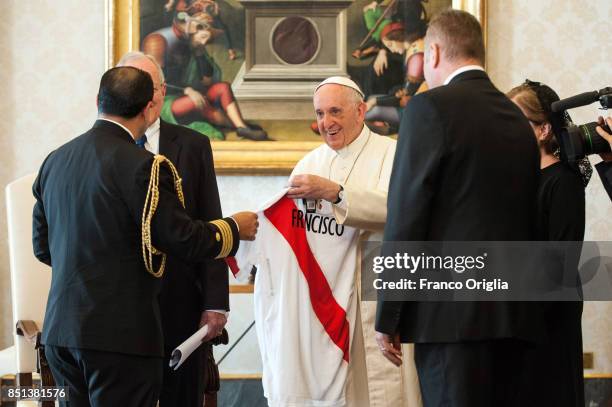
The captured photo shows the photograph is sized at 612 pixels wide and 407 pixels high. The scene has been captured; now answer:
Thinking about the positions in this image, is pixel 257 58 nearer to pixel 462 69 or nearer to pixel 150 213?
pixel 462 69

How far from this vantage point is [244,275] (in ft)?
12.0

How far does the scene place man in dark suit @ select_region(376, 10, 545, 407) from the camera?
8.11 feet

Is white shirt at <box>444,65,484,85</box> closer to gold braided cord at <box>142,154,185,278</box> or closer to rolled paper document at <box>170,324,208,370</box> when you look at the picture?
gold braided cord at <box>142,154,185,278</box>

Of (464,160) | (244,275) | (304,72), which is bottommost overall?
(244,275)

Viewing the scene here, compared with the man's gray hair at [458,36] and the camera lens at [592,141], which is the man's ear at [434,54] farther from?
the camera lens at [592,141]

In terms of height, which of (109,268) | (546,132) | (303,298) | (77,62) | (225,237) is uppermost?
(77,62)

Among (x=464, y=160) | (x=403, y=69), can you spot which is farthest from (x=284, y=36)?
(x=464, y=160)

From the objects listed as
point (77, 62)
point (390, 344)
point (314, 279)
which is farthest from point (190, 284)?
point (77, 62)

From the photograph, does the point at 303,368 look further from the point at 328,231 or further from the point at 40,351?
the point at 40,351

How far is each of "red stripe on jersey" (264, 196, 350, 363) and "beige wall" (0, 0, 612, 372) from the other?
180cm

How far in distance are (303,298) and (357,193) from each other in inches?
20.3

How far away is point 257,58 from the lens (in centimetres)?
533

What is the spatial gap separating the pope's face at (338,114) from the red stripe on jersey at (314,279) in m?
0.43

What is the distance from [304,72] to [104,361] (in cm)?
318
